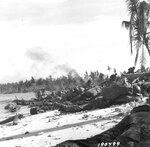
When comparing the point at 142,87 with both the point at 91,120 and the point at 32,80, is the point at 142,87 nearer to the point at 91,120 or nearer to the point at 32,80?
the point at 91,120

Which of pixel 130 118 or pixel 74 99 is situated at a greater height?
pixel 130 118

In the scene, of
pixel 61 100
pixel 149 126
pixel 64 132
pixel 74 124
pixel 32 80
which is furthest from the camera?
pixel 32 80

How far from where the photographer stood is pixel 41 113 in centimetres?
1891

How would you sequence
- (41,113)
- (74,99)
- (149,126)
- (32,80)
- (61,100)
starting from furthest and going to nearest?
(32,80)
(61,100)
(74,99)
(41,113)
(149,126)

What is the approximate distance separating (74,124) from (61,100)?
9453 mm

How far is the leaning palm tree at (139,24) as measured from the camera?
21.8 metres

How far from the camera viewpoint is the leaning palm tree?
71.6 feet

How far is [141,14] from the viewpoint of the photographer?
21906mm

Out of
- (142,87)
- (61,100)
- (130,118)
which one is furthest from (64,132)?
(61,100)

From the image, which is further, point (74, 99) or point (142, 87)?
point (74, 99)

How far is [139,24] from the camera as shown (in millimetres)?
22109

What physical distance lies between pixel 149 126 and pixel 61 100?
1394 cm

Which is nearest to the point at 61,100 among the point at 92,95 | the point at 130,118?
the point at 92,95

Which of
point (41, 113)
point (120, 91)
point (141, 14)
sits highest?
point (141, 14)
